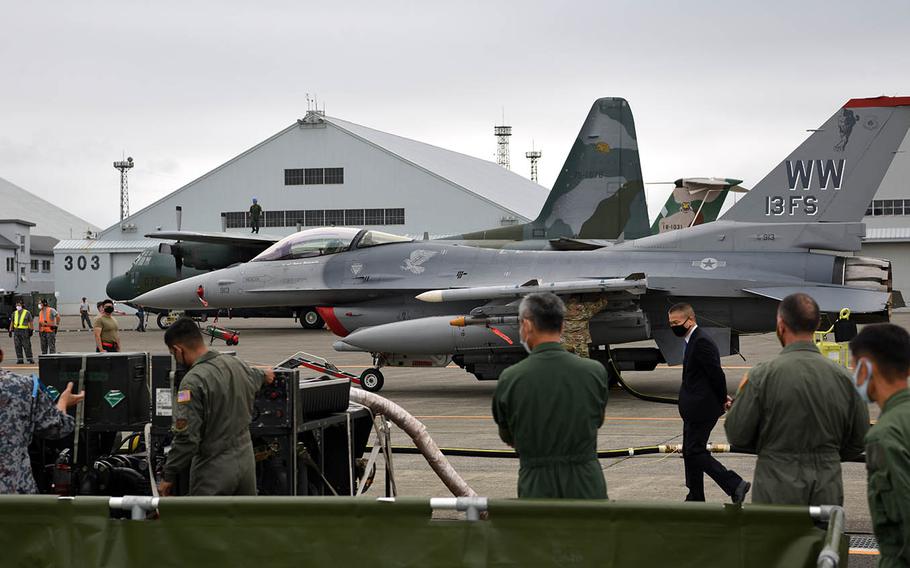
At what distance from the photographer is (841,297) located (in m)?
14.4

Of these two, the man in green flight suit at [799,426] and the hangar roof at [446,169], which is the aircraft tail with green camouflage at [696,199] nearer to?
the hangar roof at [446,169]

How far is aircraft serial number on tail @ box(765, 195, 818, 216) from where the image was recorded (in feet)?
50.2

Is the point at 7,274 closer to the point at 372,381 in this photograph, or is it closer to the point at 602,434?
the point at 372,381

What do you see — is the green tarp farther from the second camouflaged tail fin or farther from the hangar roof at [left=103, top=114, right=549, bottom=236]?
the hangar roof at [left=103, top=114, right=549, bottom=236]

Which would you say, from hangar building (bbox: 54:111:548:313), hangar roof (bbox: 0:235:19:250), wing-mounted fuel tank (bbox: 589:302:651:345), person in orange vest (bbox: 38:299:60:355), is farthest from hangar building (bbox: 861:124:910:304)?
hangar roof (bbox: 0:235:19:250)

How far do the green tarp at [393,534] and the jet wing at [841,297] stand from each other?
34.6 feet

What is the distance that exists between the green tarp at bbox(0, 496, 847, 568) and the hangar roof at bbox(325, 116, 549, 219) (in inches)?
1828

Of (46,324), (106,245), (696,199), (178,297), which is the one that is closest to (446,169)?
(106,245)

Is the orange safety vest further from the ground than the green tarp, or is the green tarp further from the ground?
the orange safety vest

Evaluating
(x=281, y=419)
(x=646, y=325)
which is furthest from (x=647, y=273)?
(x=281, y=419)

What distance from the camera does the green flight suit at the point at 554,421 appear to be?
16.1 feet

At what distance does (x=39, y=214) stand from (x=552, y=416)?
95.0 m

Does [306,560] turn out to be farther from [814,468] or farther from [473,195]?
[473,195]

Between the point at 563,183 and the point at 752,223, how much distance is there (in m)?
5.81
